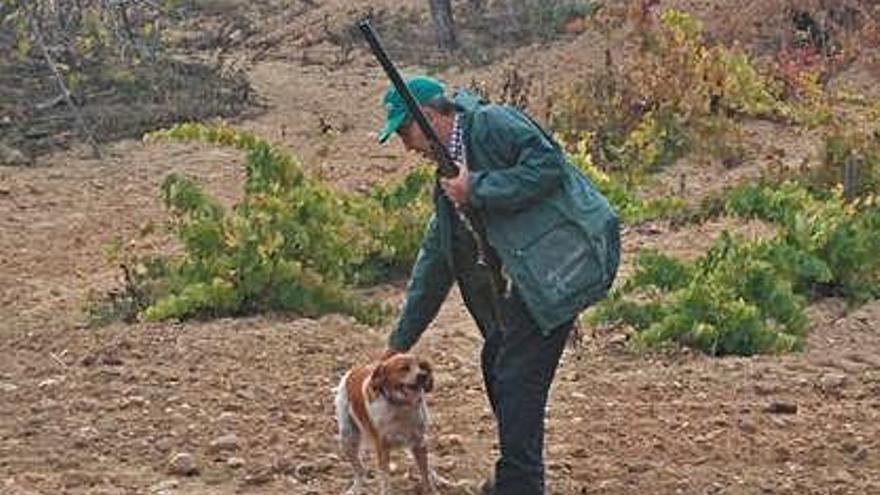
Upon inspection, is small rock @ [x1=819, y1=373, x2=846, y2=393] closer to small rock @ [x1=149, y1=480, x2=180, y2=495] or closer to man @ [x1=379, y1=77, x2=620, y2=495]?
man @ [x1=379, y1=77, x2=620, y2=495]

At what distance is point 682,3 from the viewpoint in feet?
59.1

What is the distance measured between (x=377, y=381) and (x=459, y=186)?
723mm

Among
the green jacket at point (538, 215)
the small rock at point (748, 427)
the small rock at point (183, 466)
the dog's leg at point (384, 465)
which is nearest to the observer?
the green jacket at point (538, 215)

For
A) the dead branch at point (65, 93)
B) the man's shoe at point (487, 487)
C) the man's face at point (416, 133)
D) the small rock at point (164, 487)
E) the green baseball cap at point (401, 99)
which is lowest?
the dead branch at point (65, 93)

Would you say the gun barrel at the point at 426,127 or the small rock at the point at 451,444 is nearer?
the gun barrel at the point at 426,127

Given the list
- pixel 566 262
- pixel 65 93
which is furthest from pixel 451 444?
pixel 65 93

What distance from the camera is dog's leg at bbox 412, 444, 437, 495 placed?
520 centimetres

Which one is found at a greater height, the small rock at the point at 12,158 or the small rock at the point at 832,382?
the small rock at the point at 832,382

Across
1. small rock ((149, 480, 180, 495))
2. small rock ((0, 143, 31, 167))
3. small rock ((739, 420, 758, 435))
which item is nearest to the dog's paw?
small rock ((149, 480, 180, 495))

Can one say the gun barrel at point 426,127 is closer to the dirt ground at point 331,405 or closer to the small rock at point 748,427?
the dirt ground at point 331,405

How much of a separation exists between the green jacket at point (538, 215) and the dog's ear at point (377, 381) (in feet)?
1.71

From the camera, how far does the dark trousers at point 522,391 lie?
4.74m

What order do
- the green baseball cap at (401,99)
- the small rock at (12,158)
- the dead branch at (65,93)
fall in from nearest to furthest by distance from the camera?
the green baseball cap at (401,99), the small rock at (12,158), the dead branch at (65,93)

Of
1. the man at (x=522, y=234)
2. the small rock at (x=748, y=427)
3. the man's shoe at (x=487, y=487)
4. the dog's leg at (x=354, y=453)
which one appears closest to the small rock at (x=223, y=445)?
the dog's leg at (x=354, y=453)
